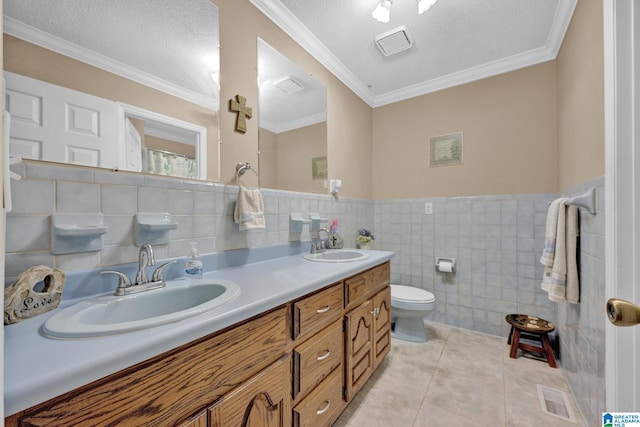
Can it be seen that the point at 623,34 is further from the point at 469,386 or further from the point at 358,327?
the point at 469,386

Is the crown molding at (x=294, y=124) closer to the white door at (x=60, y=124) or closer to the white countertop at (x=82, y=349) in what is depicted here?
the white door at (x=60, y=124)

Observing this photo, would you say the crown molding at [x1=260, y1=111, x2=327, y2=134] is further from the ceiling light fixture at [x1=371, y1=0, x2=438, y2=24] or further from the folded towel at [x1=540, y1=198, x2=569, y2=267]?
the folded towel at [x1=540, y1=198, x2=569, y2=267]

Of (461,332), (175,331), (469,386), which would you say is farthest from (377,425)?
(461,332)

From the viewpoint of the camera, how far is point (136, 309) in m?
0.85

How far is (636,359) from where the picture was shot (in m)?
0.54

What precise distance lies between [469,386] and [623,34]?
181cm

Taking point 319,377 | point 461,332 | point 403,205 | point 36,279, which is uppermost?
point 403,205

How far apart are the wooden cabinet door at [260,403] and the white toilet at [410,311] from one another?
1392 millimetres

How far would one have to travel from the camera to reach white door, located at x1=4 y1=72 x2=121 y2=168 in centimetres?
77

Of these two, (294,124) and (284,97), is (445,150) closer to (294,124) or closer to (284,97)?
(294,124)

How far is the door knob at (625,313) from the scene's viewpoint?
49 centimetres

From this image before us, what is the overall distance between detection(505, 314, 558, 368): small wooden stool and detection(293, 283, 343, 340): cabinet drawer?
1.56m

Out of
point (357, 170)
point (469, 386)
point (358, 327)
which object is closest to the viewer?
point (358, 327)

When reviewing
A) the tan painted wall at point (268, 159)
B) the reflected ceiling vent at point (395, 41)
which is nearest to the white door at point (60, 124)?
the tan painted wall at point (268, 159)
